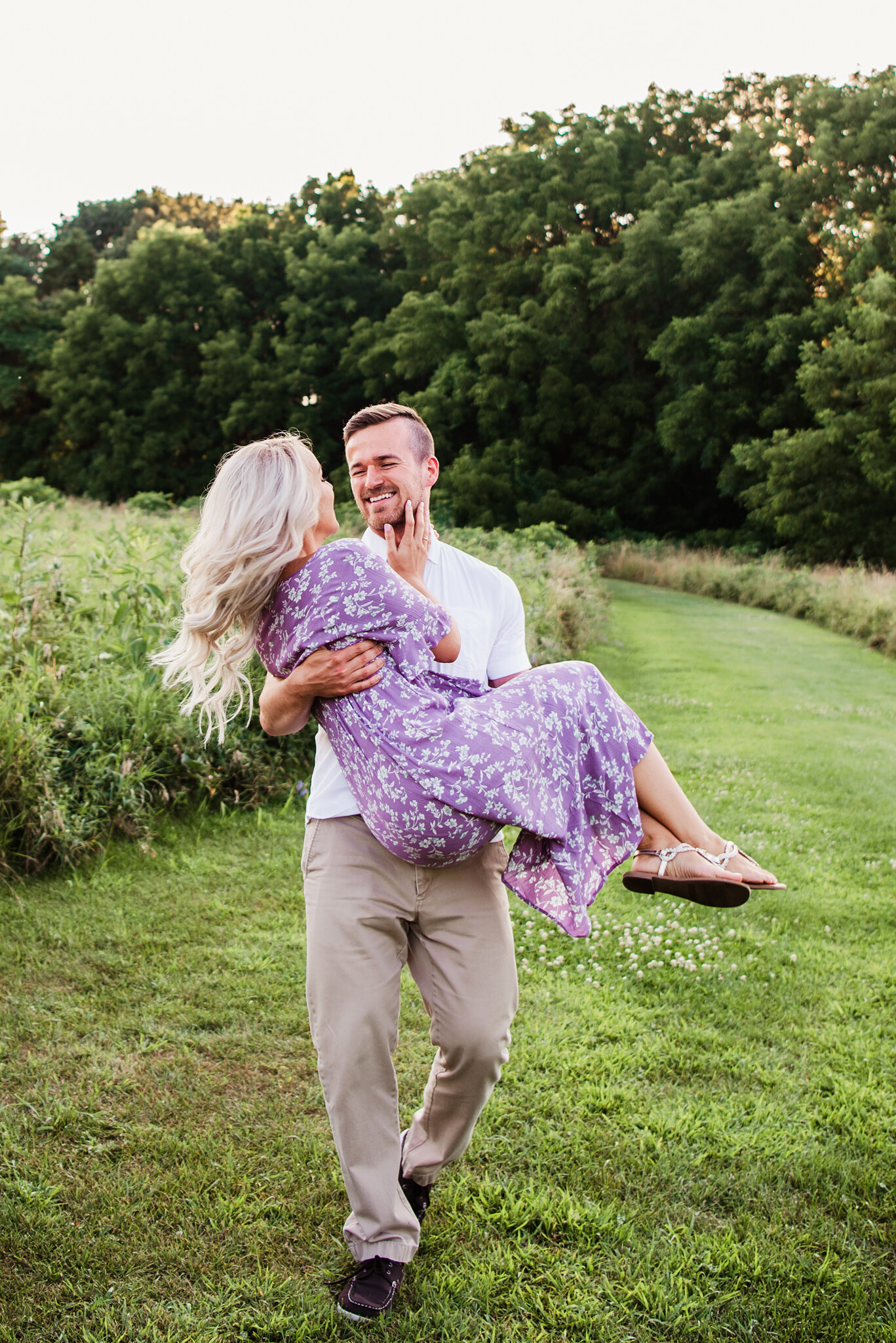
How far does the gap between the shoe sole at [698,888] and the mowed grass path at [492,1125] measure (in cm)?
107

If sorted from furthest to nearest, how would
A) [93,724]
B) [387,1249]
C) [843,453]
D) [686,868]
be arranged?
[843,453] < [93,724] < [686,868] < [387,1249]

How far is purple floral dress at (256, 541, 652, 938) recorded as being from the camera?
2.18 meters

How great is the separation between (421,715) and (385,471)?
93 centimetres

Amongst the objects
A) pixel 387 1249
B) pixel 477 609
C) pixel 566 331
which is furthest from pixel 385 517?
pixel 566 331

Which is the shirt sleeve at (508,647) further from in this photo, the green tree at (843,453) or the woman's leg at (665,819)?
the green tree at (843,453)

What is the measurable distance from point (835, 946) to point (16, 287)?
41825 mm

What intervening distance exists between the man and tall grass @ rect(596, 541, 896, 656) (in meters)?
13.8

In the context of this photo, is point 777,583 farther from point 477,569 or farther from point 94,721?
point 477,569

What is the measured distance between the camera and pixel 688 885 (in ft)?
7.98

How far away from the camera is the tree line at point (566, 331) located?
2658cm

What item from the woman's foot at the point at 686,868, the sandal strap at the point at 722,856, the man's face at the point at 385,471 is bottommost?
the woman's foot at the point at 686,868

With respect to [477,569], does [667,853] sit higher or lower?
lower

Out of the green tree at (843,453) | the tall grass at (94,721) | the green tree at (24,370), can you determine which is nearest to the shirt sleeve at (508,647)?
the tall grass at (94,721)

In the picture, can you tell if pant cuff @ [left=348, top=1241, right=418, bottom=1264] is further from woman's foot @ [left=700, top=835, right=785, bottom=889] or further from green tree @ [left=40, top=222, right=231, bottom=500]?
green tree @ [left=40, top=222, right=231, bottom=500]
